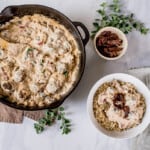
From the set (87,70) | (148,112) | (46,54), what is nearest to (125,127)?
(148,112)

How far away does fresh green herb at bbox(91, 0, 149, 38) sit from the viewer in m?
1.69

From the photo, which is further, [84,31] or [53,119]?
[53,119]

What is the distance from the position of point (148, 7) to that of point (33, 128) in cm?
58

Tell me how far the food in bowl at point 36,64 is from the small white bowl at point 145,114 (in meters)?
0.08

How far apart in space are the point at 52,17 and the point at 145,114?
0.45 m

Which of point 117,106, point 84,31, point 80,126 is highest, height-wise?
point 84,31

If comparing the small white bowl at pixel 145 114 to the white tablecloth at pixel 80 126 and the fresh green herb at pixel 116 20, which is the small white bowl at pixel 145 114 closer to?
the white tablecloth at pixel 80 126

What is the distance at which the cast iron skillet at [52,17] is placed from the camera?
5.16ft

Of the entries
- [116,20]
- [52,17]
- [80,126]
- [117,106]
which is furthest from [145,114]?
[52,17]

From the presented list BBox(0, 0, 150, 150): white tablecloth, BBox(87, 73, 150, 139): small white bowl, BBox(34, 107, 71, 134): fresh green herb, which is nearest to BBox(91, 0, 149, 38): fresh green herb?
BBox(0, 0, 150, 150): white tablecloth

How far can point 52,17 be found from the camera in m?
1.63

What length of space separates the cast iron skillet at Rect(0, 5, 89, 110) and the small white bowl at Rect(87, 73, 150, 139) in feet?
0.24

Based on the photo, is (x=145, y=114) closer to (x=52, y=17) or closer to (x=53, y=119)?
(x=53, y=119)

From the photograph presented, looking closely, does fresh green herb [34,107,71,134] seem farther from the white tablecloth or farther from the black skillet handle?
the black skillet handle
